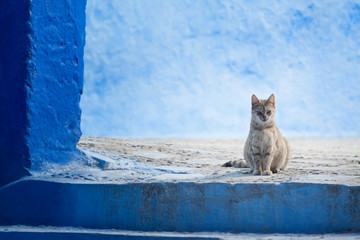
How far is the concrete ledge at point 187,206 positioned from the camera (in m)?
2.94

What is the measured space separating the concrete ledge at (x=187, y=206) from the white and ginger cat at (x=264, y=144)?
633 millimetres

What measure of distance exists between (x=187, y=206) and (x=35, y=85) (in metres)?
1.55

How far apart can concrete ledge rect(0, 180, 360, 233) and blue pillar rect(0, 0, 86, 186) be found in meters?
0.28

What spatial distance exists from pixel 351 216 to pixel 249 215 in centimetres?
70

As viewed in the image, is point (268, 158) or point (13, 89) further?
point (268, 158)

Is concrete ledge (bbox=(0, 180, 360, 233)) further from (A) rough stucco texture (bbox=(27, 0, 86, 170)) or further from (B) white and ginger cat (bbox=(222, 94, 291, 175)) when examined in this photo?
(B) white and ginger cat (bbox=(222, 94, 291, 175))

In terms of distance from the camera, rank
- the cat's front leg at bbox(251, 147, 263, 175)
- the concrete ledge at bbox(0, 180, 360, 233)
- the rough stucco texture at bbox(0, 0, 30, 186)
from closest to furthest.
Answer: the concrete ledge at bbox(0, 180, 360, 233)
the rough stucco texture at bbox(0, 0, 30, 186)
the cat's front leg at bbox(251, 147, 263, 175)

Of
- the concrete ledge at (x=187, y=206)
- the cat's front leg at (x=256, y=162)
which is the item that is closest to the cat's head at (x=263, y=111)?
the cat's front leg at (x=256, y=162)

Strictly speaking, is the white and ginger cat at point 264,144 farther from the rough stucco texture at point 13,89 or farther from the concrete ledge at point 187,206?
the rough stucco texture at point 13,89

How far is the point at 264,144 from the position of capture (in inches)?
144

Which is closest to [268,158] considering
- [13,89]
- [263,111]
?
[263,111]

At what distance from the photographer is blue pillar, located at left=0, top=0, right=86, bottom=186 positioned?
3.32m

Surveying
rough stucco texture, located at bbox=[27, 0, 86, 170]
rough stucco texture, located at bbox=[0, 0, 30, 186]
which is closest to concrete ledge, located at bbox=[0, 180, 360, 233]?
rough stucco texture, located at bbox=[0, 0, 30, 186]

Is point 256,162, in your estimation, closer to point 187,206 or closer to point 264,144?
point 264,144
